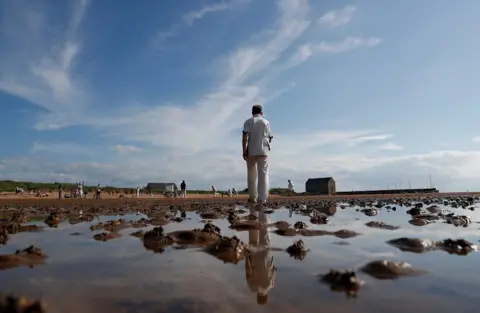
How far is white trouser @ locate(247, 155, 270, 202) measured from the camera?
11.7 meters

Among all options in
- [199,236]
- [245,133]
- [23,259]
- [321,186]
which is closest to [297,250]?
[199,236]

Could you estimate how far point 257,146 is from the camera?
37.5 feet

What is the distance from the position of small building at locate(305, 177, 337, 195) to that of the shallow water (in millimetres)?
75008

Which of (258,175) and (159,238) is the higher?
(258,175)

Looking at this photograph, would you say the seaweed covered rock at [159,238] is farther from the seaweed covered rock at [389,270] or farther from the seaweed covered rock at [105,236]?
the seaweed covered rock at [389,270]

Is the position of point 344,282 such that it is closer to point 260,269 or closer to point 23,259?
point 260,269

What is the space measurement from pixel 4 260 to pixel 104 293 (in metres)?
1.53

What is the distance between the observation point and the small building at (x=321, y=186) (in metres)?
77.9

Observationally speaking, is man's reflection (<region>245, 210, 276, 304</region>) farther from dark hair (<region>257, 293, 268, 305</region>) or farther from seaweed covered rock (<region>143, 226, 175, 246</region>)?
seaweed covered rock (<region>143, 226, 175, 246</region>)

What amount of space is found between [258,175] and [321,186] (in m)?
70.8

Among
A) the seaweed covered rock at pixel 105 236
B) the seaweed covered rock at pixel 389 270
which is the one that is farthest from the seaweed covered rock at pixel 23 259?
the seaweed covered rock at pixel 389 270

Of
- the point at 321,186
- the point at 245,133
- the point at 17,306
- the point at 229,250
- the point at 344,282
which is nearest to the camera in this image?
the point at 17,306

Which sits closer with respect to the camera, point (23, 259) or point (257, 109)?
point (23, 259)

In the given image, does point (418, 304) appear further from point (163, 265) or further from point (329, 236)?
point (329, 236)
